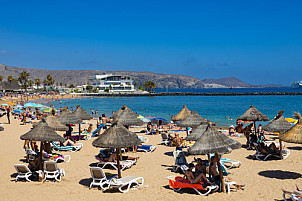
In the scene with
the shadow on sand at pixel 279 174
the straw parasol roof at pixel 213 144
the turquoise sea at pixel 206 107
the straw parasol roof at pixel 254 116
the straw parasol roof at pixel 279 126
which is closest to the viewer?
the straw parasol roof at pixel 213 144

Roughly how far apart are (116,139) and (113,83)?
119965 millimetres

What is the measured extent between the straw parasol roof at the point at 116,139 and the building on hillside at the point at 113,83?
114350mm

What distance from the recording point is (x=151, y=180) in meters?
8.83

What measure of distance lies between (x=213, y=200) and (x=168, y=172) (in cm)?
287

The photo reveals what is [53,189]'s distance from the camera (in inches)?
309

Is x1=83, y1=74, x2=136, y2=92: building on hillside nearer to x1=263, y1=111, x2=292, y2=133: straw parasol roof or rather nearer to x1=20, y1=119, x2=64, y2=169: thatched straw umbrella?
x1=263, y1=111, x2=292, y2=133: straw parasol roof

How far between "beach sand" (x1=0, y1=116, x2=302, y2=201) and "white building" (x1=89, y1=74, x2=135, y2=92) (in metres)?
111

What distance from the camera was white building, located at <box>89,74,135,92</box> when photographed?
12388 centimetres

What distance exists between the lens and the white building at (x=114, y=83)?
12388cm

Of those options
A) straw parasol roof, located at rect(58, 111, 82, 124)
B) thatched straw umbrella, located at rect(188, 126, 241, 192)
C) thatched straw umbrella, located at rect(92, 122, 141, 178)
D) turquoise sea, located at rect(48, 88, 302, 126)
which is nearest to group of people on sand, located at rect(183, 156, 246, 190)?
thatched straw umbrella, located at rect(188, 126, 241, 192)

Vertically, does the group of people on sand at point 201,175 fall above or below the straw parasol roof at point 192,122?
below

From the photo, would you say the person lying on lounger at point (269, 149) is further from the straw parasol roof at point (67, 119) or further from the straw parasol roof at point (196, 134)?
the straw parasol roof at point (67, 119)

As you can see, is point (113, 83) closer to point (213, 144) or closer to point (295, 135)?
point (295, 135)

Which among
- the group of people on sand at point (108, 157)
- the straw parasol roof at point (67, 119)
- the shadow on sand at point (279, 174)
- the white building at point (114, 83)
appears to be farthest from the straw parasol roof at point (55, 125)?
the white building at point (114, 83)
